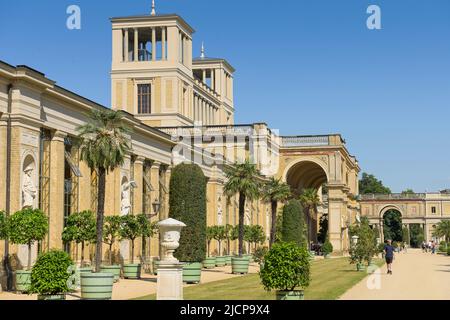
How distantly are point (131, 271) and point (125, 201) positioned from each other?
5.10m

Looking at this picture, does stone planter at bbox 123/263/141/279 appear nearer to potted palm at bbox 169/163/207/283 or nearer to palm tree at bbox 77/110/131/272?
potted palm at bbox 169/163/207/283

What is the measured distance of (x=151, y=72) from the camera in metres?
69.7

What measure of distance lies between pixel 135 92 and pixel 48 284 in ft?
167

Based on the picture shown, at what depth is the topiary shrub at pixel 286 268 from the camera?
66.0ft

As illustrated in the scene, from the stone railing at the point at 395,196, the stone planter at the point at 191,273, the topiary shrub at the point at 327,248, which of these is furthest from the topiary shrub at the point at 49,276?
the stone railing at the point at 395,196

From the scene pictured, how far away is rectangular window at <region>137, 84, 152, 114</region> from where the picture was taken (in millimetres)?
69812

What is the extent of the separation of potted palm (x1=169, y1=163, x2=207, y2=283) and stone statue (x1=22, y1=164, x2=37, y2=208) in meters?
8.95

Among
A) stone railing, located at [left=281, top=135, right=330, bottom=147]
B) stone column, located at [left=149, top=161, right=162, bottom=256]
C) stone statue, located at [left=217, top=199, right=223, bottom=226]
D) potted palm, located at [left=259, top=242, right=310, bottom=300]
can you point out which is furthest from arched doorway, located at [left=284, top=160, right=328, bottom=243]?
potted palm, located at [left=259, top=242, right=310, bottom=300]

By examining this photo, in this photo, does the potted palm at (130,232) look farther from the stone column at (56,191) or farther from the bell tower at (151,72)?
the bell tower at (151,72)

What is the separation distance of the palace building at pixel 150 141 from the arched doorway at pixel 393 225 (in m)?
43.7

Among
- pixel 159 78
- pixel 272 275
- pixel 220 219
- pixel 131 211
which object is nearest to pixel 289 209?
pixel 220 219

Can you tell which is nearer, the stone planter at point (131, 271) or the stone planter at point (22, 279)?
the stone planter at point (22, 279)

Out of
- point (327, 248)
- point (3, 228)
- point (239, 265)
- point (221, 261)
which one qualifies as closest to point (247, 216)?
point (327, 248)

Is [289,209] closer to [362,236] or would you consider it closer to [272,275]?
[362,236]
